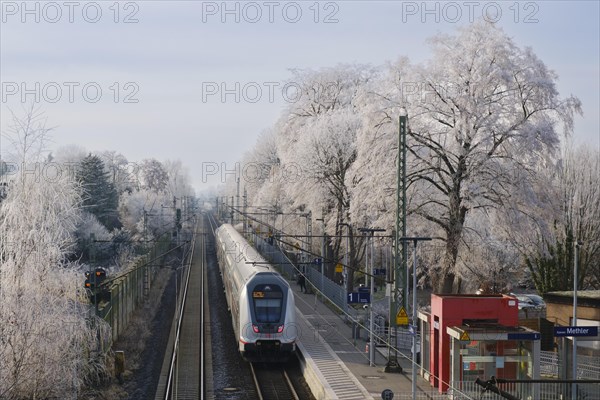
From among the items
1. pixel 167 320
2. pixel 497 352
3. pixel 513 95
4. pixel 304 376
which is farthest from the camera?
pixel 167 320

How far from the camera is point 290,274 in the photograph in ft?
180

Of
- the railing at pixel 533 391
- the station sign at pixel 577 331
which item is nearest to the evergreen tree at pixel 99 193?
the railing at pixel 533 391

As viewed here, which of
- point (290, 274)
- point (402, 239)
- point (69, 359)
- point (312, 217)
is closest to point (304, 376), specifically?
point (402, 239)

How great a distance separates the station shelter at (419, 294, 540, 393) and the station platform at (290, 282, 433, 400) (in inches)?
48.5

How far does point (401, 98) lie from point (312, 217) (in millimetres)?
18411

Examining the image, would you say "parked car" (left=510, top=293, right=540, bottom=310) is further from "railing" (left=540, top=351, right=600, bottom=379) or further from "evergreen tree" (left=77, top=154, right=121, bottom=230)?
"evergreen tree" (left=77, top=154, right=121, bottom=230)

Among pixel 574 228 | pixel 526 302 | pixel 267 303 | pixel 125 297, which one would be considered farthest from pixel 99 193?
pixel 267 303

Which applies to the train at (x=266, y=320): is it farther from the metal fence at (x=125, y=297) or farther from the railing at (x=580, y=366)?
the railing at (x=580, y=366)

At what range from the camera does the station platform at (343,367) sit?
66.0 ft

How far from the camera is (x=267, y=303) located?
24359 millimetres

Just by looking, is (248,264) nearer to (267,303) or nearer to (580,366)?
(267,303)

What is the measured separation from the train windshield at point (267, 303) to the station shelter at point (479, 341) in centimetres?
577

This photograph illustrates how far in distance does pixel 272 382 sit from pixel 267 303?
2616 mm

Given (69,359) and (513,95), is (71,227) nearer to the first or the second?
(69,359)
